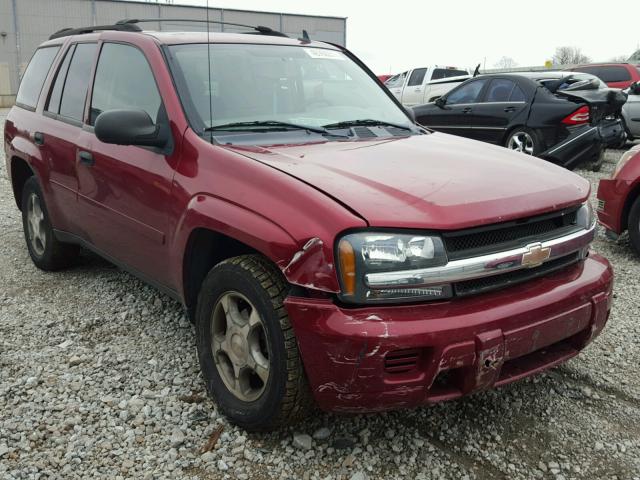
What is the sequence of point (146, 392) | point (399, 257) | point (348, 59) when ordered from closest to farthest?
point (399, 257), point (146, 392), point (348, 59)

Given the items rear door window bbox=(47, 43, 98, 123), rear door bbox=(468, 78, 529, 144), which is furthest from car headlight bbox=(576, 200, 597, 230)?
rear door bbox=(468, 78, 529, 144)

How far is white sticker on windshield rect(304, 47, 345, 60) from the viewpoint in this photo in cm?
394

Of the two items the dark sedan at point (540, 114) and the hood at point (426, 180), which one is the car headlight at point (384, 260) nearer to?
the hood at point (426, 180)

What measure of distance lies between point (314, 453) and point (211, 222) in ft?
3.50

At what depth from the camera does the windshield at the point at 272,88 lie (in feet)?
10.6

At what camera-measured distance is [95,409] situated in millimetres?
2967

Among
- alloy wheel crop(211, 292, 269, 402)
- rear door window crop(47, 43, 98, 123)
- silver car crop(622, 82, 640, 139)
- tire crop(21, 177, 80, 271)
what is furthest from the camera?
silver car crop(622, 82, 640, 139)

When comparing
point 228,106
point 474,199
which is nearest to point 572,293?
point 474,199

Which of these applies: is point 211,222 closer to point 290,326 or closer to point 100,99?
point 290,326

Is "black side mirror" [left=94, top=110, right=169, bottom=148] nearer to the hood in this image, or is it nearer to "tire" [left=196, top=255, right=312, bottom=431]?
the hood

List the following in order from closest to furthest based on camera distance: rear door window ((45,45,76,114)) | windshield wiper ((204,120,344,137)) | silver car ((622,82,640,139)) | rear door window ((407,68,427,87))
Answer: windshield wiper ((204,120,344,137)) < rear door window ((45,45,76,114)) < silver car ((622,82,640,139)) < rear door window ((407,68,427,87))

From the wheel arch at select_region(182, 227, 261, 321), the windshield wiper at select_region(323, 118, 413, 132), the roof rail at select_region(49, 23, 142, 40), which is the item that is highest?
the roof rail at select_region(49, 23, 142, 40)

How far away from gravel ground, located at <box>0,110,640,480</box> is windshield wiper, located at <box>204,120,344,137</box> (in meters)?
1.28

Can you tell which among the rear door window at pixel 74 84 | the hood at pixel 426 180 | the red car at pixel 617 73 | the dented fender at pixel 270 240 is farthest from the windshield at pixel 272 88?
the red car at pixel 617 73
